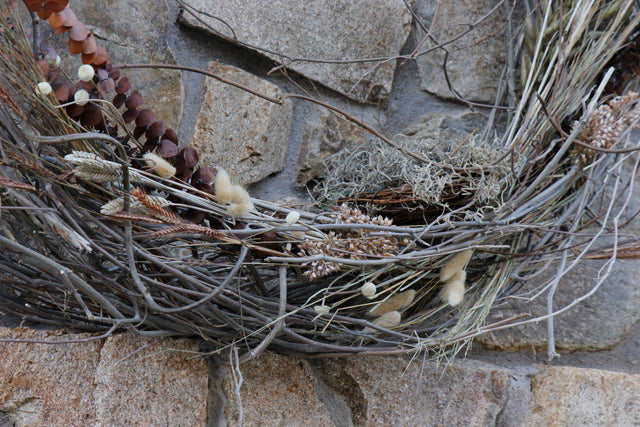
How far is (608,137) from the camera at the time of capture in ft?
2.84

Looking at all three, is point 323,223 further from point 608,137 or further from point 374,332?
point 608,137

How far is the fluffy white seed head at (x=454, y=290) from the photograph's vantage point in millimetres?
778

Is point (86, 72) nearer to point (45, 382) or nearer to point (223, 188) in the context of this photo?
point (223, 188)

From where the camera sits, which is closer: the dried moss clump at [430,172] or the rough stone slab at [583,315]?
the dried moss clump at [430,172]

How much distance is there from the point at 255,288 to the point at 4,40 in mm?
419

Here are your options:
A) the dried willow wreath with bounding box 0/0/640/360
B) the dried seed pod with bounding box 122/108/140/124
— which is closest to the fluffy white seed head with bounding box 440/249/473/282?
the dried willow wreath with bounding box 0/0/640/360

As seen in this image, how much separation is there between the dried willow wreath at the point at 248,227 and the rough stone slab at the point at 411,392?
7 cm

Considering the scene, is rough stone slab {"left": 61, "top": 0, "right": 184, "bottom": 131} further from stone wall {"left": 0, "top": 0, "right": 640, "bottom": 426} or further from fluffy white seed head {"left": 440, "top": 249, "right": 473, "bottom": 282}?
fluffy white seed head {"left": 440, "top": 249, "right": 473, "bottom": 282}

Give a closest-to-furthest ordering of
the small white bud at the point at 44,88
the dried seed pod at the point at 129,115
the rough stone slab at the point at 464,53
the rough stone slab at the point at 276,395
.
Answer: the small white bud at the point at 44,88
the dried seed pod at the point at 129,115
the rough stone slab at the point at 276,395
the rough stone slab at the point at 464,53

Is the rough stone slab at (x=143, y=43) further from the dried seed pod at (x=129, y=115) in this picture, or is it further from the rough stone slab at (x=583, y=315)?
the rough stone slab at (x=583, y=315)

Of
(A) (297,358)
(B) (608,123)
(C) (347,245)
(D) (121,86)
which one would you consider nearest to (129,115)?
(D) (121,86)

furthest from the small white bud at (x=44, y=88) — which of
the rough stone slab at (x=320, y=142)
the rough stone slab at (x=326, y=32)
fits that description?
the rough stone slab at (x=320, y=142)

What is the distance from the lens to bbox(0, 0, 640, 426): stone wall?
30.3 inches

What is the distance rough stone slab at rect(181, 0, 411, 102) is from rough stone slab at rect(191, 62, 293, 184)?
0.06 metres
